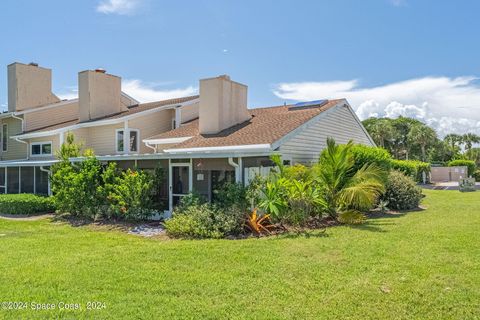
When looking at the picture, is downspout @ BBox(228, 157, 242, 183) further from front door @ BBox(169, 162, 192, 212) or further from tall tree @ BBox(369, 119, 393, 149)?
tall tree @ BBox(369, 119, 393, 149)

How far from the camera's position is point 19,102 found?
25328 mm

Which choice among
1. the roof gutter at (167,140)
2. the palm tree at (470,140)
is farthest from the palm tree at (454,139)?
the roof gutter at (167,140)

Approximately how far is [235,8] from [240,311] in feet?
39.5

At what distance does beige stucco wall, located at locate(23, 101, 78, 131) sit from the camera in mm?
22805

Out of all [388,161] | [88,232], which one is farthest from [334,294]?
[388,161]

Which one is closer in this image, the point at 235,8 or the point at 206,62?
the point at 235,8

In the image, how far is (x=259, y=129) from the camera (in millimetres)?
15375

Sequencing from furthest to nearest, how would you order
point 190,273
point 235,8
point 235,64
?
point 235,64 < point 235,8 < point 190,273

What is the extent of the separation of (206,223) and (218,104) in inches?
313

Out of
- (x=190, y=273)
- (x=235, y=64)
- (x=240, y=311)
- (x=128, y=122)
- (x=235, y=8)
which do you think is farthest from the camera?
(x=128, y=122)

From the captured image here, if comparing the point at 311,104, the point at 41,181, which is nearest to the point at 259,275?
the point at 311,104

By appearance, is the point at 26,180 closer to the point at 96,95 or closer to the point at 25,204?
the point at 25,204

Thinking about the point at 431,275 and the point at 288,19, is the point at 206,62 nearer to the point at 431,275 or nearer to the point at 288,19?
the point at 288,19

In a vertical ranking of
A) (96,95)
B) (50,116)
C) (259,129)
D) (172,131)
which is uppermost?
(96,95)
